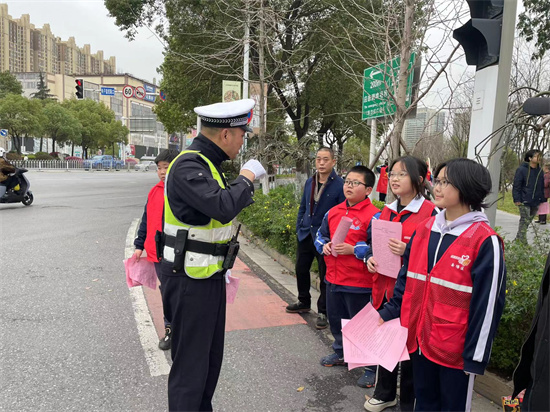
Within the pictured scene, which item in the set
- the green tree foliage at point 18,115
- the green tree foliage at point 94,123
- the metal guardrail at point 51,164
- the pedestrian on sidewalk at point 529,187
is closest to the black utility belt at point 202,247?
the pedestrian on sidewalk at point 529,187

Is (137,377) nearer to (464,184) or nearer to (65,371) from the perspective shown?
(65,371)

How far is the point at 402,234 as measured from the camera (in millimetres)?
2848

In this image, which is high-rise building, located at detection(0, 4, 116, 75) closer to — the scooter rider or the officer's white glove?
the scooter rider

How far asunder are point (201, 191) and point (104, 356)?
231 centimetres

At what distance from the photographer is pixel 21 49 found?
83.9 meters

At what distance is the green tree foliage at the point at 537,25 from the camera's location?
34.9 ft

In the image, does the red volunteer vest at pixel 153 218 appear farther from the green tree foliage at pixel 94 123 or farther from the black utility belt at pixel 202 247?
the green tree foliage at pixel 94 123

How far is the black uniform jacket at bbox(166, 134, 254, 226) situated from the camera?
2031mm

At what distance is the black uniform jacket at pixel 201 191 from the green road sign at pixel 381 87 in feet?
8.98

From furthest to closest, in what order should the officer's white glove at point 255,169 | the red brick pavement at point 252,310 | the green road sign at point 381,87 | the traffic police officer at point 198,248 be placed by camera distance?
the green road sign at point 381,87 → the red brick pavement at point 252,310 → the officer's white glove at point 255,169 → the traffic police officer at point 198,248

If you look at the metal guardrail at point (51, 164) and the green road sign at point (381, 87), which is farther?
the metal guardrail at point (51, 164)

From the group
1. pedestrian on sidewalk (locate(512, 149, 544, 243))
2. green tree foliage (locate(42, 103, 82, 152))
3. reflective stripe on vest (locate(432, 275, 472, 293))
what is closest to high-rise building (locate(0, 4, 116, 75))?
green tree foliage (locate(42, 103, 82, 152))

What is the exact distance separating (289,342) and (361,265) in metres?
1.21

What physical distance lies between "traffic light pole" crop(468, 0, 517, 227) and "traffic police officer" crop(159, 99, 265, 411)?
197cm
